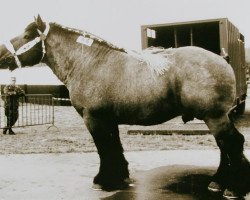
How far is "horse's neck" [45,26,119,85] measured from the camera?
223 inches

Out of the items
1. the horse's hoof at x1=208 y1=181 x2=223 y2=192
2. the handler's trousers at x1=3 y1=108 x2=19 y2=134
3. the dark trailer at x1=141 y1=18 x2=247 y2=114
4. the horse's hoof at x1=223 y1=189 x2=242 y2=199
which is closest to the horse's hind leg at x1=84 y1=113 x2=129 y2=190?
the horse's hoof at x1=208 y1=181 x2=223 y2=192

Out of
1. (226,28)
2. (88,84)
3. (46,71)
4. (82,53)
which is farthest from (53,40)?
(46,71)

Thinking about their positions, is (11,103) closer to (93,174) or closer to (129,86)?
(93,174)

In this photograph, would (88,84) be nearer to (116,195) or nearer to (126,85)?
(126,85)

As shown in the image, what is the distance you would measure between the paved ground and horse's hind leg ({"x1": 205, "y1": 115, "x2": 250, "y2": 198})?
288mm

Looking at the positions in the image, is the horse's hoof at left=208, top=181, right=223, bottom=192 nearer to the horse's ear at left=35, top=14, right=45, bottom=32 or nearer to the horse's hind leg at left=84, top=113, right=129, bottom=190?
the horse's hind leg at left=84, top=113, right=129, bottom=190

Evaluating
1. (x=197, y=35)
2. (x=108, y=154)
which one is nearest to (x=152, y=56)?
(x=108, y=154)

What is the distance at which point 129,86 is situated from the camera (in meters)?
5.32

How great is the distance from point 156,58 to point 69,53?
1170 mm

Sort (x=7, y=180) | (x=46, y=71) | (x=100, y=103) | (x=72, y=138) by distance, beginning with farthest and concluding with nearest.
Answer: (x=46, y=71) < (x=72, y=138) < (x=7, y=180) < (x=100, y=103)

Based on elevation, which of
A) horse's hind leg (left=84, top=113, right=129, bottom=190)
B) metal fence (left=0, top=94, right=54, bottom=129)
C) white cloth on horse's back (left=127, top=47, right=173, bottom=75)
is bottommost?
metal fence (left=0, top=94, right=54, bottom=129)

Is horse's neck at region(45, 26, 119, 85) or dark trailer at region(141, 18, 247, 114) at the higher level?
dark trailer at region(141, 18, 247, 114)

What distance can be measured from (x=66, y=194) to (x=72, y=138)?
661 cm

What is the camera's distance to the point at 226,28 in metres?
13.7
